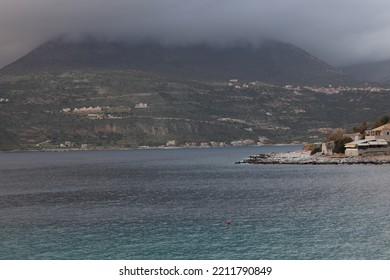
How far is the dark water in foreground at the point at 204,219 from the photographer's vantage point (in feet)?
128

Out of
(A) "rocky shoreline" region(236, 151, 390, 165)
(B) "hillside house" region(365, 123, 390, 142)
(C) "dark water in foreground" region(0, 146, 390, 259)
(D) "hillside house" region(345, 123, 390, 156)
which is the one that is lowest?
(C) "dark water in foreground" region(0, 146, 390, 259)

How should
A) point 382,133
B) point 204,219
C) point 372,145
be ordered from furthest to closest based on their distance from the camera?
point 382,133
point 372,145
point 204,219

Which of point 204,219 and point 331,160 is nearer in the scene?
point 204,219

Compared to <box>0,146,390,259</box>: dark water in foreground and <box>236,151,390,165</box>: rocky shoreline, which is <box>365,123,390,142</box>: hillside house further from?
<box>0,146,390,259</box>: dark water in foreground

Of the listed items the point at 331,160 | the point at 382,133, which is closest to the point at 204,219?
the point at 331,160

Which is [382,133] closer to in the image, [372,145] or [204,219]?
[372,145]

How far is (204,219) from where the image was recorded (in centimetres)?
5216

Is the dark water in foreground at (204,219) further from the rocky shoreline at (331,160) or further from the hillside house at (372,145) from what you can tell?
the hillside house at (372,145)

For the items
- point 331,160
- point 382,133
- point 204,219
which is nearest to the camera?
point 204,219

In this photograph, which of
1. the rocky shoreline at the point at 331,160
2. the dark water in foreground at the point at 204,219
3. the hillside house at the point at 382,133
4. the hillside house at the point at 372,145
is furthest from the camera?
the hillside house at the point at 382,133

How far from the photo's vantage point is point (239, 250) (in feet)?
127

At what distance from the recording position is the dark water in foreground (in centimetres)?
3900

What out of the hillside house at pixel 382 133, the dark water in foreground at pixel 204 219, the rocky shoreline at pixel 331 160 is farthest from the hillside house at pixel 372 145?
the dark water in foreground at pixel 204 219

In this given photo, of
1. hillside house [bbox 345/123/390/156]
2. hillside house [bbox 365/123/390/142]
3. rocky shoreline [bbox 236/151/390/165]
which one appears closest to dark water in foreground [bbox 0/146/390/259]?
rocky shoreline [bbox 236/151/390/165]
